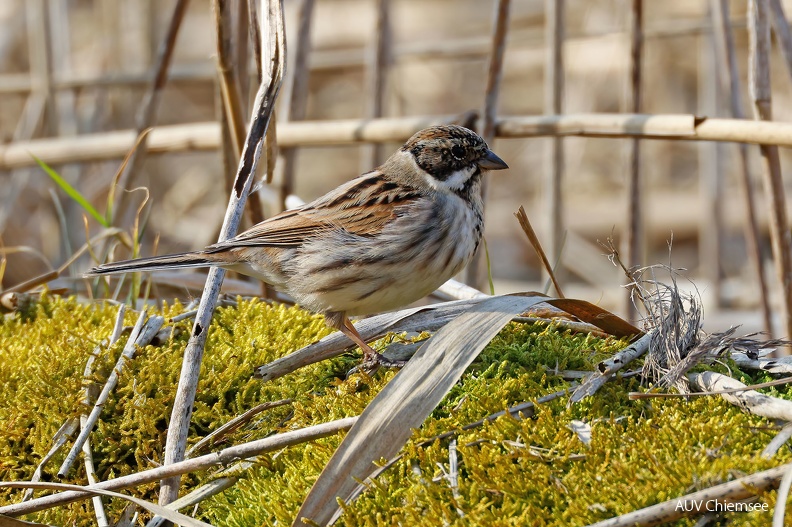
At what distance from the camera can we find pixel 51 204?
6949mm

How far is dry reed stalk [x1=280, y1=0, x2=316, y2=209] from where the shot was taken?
13.7 feet

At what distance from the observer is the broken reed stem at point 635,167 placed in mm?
4016

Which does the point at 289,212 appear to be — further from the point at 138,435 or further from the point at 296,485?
the point at 296,485

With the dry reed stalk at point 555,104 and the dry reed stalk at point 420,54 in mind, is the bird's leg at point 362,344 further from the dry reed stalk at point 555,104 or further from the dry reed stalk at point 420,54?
the dry reed stalk at point 420,54

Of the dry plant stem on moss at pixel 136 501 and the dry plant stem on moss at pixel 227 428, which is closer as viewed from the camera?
the dry plant stem on moss at pixel 136 501

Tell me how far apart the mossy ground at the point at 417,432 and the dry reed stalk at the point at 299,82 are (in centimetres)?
148

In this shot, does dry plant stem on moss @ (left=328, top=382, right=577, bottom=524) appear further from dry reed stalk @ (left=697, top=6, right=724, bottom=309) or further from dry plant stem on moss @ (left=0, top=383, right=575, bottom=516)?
dry reed stalk @ (left=697, top=6, right=724, bottom=309)

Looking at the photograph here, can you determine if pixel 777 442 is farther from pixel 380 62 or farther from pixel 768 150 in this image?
pixel 380 62

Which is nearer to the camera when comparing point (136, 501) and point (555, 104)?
point (136, 501)


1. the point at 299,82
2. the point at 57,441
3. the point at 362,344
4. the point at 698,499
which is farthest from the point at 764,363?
Result: the point at 299,82

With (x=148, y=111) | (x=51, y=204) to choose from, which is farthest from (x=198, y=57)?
(x=148, y=111)

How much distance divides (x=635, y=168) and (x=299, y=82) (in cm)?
168

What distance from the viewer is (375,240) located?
9.25ft

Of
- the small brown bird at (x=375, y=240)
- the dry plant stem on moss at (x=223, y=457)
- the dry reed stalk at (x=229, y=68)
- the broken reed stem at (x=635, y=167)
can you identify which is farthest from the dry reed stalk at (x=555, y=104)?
the dry plant stem on moss at (x=223, y=457)
